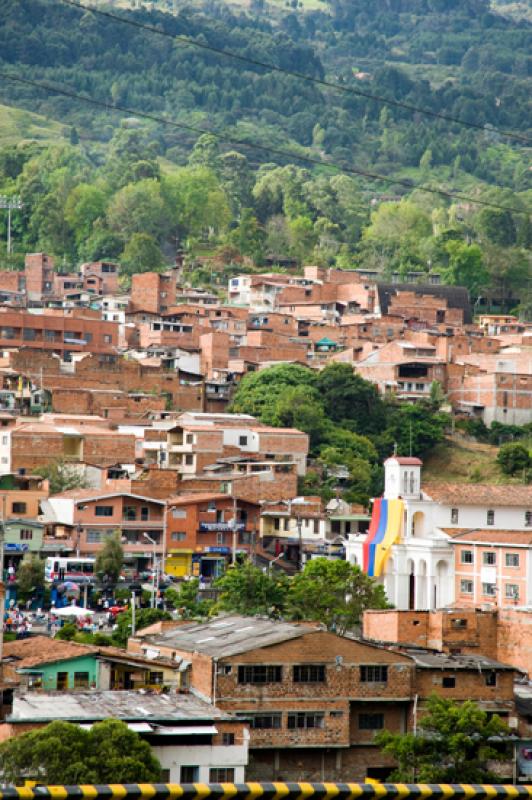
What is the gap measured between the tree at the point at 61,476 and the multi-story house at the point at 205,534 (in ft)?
13.3

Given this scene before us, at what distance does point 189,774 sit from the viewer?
3447 cm

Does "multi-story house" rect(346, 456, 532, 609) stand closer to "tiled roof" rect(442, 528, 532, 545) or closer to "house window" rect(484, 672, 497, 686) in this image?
"tiled roof" rect(442, 528, 532, 545)

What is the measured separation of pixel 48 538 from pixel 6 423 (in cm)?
1059

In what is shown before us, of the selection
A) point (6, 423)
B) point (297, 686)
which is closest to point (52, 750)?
point (297, 686)

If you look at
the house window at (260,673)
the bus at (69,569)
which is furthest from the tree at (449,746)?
the bus at (69,569)

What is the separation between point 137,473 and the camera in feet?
229

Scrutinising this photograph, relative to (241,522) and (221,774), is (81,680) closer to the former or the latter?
(221,774)

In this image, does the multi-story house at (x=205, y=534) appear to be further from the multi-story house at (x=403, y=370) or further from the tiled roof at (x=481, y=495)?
the multi-story house at (x=403, y=370)

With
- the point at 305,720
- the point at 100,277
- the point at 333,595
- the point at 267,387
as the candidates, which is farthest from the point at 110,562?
the point at 100,277

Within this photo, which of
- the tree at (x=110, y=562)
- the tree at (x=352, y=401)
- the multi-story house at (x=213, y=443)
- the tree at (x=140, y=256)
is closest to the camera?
the tree at (x=110, y=562)

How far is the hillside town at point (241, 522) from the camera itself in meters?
37.9

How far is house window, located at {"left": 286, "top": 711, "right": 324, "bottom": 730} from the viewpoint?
3791 centimetres

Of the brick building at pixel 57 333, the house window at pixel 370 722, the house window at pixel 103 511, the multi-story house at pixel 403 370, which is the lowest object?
the house window at pixel 103 511

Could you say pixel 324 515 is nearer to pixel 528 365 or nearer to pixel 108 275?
pixel 528 365
